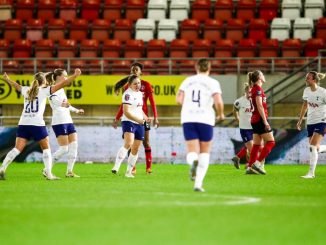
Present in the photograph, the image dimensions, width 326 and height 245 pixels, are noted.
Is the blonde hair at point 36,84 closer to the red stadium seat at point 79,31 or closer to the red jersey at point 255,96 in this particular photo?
the red jersey at point 255,96

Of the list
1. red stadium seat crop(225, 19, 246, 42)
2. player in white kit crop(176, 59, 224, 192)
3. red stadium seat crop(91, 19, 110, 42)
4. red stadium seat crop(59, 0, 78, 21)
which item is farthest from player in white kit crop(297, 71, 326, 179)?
red stadium seat crop(59, 0, 78, 21)

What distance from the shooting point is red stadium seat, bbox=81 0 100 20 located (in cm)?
3366

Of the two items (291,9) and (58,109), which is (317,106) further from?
(291,9)

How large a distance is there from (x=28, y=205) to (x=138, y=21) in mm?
21771

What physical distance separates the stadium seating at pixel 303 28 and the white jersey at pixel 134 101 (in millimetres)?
14250

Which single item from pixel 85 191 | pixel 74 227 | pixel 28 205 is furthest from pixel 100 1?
pixel 74 227

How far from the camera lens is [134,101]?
59.1 ft

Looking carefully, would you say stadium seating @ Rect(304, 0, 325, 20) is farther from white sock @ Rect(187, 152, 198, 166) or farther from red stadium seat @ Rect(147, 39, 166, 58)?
white sock @ Rect(187, 152, 198, 166)

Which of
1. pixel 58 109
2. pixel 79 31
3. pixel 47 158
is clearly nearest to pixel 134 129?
pixel 58 109

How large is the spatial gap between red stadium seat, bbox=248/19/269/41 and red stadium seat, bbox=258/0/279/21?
2.66 ft

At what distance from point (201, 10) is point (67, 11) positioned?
4956 mm

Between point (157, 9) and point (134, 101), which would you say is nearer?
point (134, 101)

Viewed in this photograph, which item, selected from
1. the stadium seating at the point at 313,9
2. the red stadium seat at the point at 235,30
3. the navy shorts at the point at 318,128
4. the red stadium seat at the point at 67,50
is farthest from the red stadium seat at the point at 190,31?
the navy shorts at the point at 318,128

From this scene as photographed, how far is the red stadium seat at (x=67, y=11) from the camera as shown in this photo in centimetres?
3369
